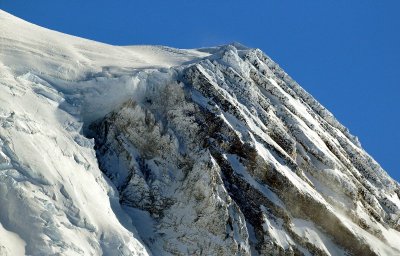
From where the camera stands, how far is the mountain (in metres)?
25.3

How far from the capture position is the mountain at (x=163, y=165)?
2534 centimetres

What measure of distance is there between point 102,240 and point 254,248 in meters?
6.23

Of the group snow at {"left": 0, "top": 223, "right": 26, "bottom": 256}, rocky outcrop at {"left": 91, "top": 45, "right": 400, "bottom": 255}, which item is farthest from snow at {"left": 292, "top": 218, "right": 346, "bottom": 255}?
snow at {"left": 0, "top": 223, "right": 26, "bottom": 256}

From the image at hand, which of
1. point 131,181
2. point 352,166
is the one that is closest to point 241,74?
point 352,166

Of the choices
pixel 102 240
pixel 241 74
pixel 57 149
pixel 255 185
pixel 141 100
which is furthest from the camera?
pixel 241 74

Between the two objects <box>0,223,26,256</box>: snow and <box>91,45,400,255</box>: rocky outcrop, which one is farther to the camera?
<box>91,45,400,255</box>: rocky outcrop

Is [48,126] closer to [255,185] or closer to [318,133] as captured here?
[255,185]

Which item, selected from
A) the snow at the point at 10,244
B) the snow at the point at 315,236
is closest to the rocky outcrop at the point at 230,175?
the snow at the point at 315,236

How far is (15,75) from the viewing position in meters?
30.7

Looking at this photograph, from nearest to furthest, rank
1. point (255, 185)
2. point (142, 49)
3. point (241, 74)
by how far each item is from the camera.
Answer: point (255, 185) < point (241, 74) < point (142, 49)

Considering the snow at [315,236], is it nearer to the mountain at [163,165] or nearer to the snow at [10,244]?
the mountain at [163,165]

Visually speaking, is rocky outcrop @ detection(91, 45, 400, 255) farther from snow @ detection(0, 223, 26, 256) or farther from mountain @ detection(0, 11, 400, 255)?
snow @ detection(0, 223, 26, 256)

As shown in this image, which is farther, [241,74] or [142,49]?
[142,49]

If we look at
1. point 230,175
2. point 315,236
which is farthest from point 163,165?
point 315,236
